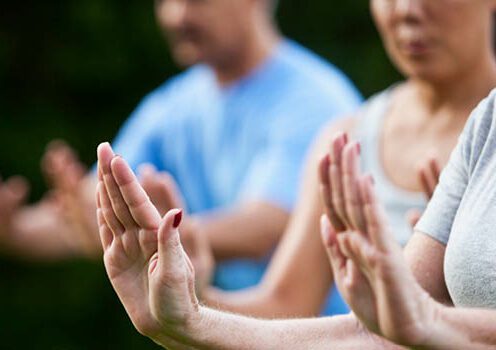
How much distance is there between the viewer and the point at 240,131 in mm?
5352

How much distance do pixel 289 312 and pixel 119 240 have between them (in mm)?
1351

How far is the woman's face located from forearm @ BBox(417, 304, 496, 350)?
1152 mm

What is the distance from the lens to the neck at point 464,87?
366 cm

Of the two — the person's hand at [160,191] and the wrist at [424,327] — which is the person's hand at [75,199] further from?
the wrist at [424,327]

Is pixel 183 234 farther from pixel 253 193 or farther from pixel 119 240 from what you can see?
pixel 119 240

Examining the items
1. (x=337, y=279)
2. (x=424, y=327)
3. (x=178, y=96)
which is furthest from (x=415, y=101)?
(x=178, y=96)

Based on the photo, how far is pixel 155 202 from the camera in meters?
4.06

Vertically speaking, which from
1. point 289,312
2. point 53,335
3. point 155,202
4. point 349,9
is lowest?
point 53,335

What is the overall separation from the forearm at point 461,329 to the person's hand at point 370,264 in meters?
0.02

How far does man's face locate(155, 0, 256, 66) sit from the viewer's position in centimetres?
548

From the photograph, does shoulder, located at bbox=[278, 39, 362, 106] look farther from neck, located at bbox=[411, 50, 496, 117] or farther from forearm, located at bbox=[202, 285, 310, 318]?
neck, located at bbox=[411, 50, 496, 117]

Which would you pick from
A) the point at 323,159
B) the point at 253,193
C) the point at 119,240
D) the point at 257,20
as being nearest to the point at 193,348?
the point at 119,240

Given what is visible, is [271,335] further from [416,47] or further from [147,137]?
[147,137]

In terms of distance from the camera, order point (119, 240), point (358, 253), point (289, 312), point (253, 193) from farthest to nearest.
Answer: point (253, 193), point (289, 312), point (119, 240), point (358, 253)
